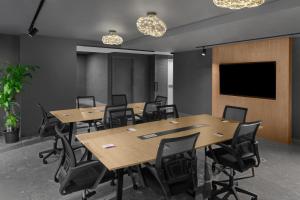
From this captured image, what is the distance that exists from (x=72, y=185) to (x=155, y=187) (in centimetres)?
82

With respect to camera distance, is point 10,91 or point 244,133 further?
point 10,91

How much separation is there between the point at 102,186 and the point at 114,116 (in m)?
1.28

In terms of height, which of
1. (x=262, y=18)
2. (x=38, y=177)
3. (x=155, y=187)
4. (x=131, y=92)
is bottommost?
(x=38, y=177)

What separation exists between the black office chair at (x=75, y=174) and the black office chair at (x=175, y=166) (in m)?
0.53

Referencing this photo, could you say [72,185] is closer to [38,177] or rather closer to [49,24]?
[38,177]

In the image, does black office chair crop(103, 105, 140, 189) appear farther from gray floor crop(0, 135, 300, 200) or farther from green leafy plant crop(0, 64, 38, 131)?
green leafy plant crop(0, 64, 38, 131)

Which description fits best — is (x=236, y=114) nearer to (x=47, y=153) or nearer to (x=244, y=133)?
(x=244, y=133)

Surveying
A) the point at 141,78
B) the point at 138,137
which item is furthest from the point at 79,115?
the point at 141,78

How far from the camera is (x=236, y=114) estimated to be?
4.24 metres

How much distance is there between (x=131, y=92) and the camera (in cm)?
1052

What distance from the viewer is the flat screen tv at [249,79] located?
5.44 m

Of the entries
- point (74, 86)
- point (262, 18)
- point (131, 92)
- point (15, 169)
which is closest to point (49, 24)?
point (74, 86)

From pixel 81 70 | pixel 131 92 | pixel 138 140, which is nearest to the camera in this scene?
pixel 138 140

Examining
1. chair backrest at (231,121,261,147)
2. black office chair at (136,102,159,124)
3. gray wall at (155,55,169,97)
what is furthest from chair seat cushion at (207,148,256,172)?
gray wall at (155,55,169,97)
